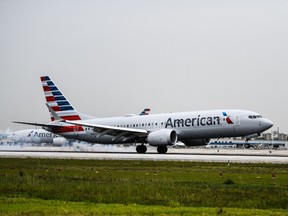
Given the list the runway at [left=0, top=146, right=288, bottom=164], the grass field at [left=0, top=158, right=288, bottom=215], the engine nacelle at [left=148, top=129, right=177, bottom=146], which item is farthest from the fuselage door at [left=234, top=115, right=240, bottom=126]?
the grass field at [left=0, top=158, right=288, bottom=215]

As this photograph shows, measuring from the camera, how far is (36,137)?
130m

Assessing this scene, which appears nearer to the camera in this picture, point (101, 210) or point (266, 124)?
point (101, 210)

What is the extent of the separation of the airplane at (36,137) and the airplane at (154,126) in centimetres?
4199

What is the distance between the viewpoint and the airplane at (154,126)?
209 ft

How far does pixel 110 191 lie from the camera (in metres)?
22.5

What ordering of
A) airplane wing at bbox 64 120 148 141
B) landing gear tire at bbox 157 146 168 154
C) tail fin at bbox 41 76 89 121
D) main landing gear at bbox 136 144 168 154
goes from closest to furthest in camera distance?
airplane wing at bbox 64 120 148 141 → landing gear tire at bbox 157 146 168 154 → main landing gear at bbox 136 144 168 154 → tail fin at bbox 41 76 89 121

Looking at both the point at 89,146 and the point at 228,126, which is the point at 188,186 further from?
the point at 89,146

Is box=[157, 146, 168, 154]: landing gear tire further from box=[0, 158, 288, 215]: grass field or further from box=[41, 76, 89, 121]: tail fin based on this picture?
box=[0, 158, 288, 215]: grass field

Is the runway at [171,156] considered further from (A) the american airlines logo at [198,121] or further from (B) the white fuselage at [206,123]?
(A) the american airlines logo at [198,121]

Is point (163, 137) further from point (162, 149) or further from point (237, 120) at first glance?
point (237, 120)

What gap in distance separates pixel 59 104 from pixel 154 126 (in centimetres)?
1647

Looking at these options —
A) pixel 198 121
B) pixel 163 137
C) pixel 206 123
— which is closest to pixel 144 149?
pixel 163 137

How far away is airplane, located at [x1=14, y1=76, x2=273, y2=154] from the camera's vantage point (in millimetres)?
63844

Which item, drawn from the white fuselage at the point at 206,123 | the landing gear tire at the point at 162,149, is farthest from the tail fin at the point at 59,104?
the landing gear tire at the point at 162,149
